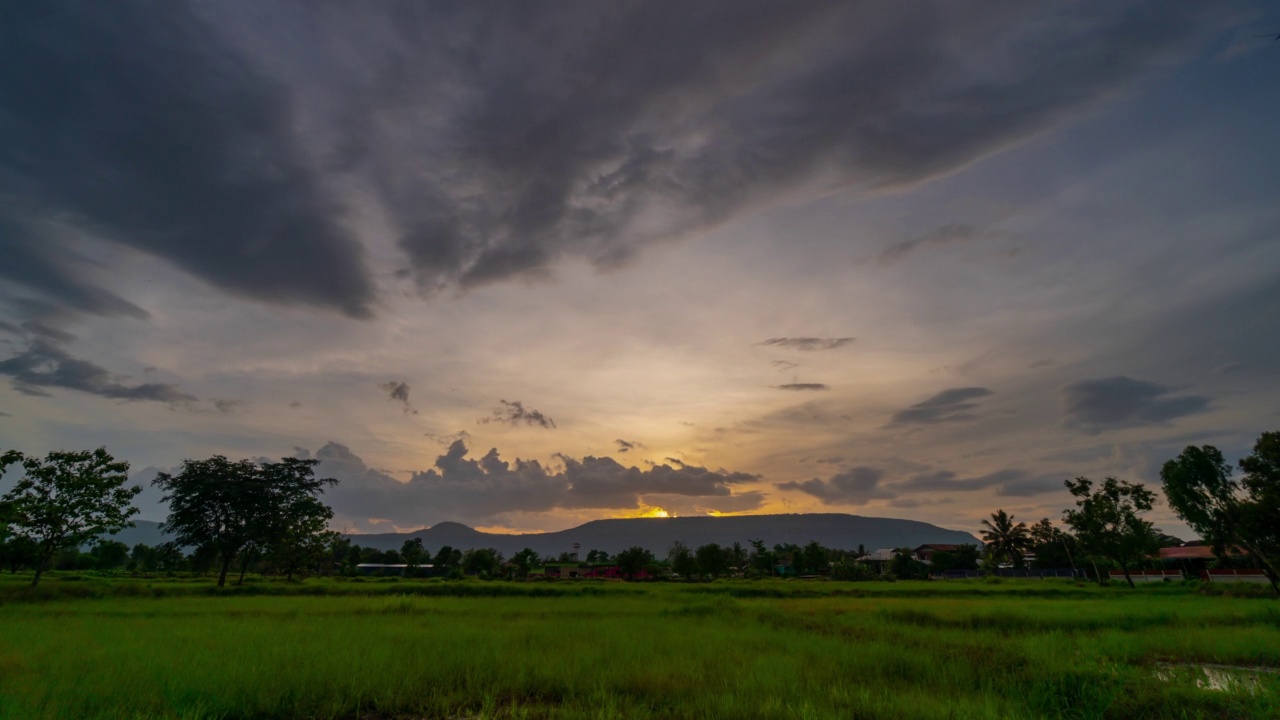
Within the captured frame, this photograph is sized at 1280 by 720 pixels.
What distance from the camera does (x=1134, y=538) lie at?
153ft

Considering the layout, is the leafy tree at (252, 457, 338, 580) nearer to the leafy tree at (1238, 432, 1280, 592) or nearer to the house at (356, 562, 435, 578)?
the house at (356, 562, 435, 578)

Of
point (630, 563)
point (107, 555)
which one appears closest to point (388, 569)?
point (107, 555)

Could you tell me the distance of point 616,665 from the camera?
1134 cm

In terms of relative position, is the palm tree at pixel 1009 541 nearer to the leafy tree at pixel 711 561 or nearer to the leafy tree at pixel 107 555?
the leafy tree at pixel 711 561

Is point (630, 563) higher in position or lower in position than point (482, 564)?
higher

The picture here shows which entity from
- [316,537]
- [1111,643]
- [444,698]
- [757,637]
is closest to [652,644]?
[757,637]

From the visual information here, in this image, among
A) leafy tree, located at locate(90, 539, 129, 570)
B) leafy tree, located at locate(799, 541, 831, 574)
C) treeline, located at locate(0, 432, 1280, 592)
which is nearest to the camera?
treeline, located at locate(0, 432, 1280, 592)

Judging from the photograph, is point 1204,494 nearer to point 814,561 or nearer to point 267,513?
point 814,561

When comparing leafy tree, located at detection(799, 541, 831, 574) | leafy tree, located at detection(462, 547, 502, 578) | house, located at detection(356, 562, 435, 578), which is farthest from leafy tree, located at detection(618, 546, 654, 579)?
house, located at detection(356, 562, 435, 578)

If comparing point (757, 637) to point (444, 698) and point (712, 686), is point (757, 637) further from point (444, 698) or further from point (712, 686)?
point (444, 698)

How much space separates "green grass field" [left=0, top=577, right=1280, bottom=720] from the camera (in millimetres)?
8312

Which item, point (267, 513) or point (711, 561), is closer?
point (267, 513)

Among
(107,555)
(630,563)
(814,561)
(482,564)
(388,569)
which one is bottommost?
(388,569)

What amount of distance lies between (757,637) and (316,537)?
48964mm
